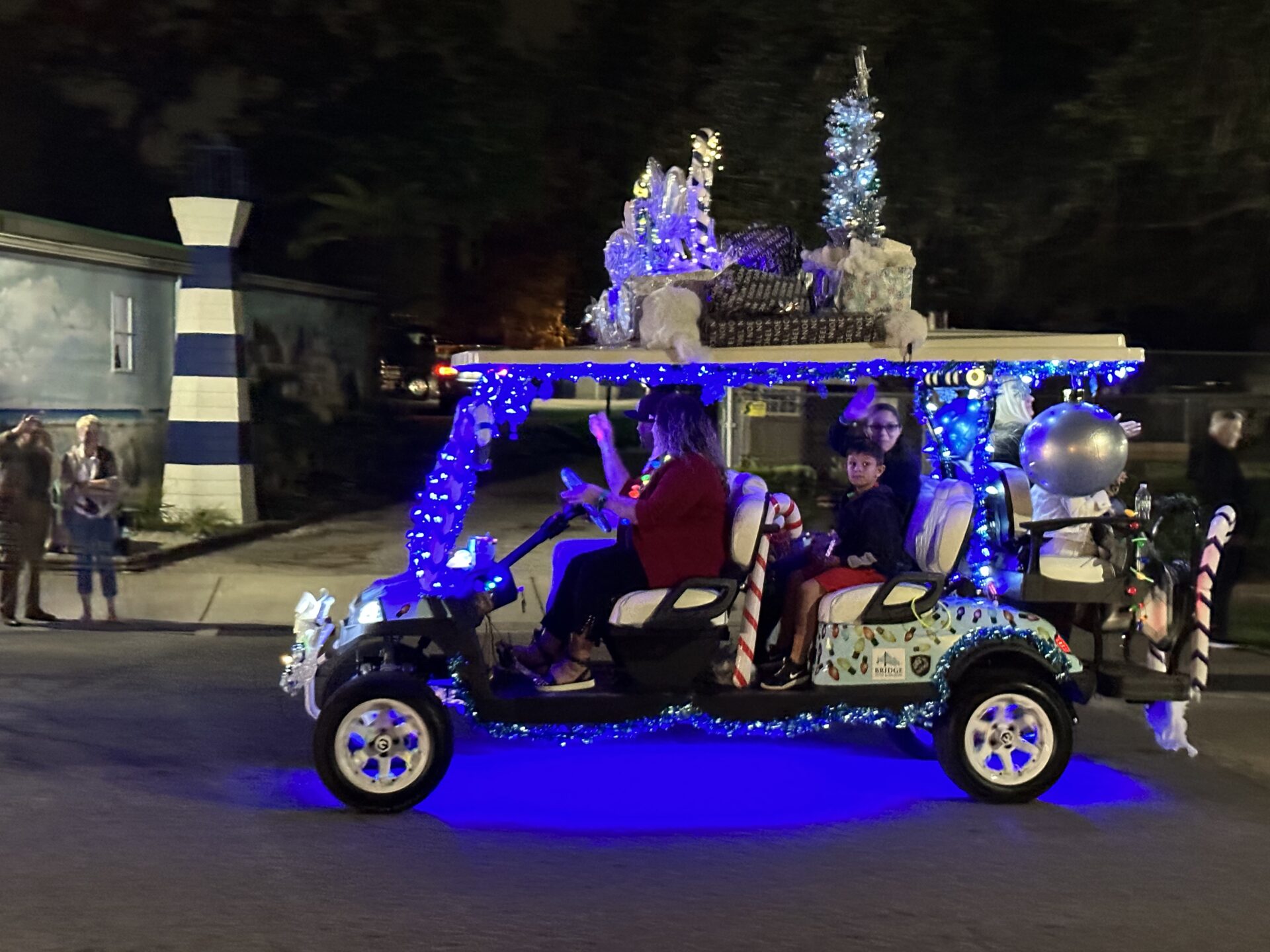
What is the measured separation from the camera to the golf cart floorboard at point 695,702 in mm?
6562

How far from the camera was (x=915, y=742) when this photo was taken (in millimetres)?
7801

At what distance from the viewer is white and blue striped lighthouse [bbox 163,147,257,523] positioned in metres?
16.5

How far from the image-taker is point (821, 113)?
1384 cm

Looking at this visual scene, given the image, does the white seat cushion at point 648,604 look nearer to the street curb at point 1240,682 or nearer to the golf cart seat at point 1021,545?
the golf cart seat at point 1021,545

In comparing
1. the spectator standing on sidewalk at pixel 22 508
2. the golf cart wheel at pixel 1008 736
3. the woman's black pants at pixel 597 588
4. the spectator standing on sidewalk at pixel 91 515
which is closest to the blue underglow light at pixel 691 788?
the golf cart wheel at pixel 1008 736

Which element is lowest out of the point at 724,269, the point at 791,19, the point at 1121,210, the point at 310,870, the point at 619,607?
the point at 310,870

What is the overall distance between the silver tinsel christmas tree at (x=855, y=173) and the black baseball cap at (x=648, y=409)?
3.61 ft

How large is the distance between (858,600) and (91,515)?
23.0 feet

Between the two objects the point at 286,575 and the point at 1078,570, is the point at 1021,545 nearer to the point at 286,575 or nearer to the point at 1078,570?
the point at 1078,570

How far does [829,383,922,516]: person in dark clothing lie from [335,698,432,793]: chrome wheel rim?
2.34m

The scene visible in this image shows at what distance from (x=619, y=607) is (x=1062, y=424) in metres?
2.17

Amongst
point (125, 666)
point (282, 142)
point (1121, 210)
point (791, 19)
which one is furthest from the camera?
point (282, 142)

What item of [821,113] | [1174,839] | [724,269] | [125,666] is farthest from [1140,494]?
[821,113]

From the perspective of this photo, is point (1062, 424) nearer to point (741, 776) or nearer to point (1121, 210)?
point (741, 776)
